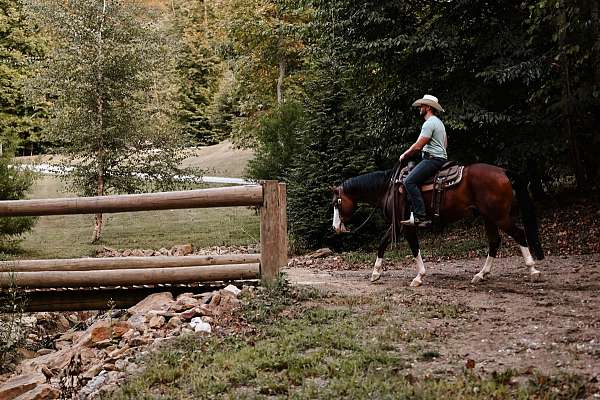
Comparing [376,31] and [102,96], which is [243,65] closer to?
[102,96]

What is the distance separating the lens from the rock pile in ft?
18.9

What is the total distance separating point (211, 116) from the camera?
47281 millimetres

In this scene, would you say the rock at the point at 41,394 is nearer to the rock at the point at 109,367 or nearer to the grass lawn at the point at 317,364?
the rock at the point at 109,367

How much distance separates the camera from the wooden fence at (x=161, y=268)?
7.97 meters

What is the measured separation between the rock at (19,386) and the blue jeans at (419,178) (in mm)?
5541

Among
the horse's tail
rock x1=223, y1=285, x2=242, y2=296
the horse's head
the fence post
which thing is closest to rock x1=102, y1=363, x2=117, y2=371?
rock x1=223, y1=285, x2=242, y2=296

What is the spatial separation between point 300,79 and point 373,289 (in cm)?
2277

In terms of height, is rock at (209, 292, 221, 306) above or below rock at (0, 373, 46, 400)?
above

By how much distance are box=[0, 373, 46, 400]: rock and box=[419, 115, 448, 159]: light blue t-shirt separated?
593 centimetres

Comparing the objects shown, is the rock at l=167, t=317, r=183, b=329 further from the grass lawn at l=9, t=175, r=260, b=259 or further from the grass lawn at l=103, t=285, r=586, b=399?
the grass lawn at l=9, t=175, r=260, b=259

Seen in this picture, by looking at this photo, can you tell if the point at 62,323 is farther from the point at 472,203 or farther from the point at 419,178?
the point at 472,203

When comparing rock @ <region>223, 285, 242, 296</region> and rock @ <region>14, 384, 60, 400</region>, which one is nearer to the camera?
rock @ <region>14, 384, 60, 400</region>

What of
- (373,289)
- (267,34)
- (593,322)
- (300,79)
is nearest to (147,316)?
(373,289)

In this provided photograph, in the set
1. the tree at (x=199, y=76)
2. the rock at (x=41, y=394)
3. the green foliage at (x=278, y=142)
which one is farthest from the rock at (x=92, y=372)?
the tree at (x=199, y=76)
